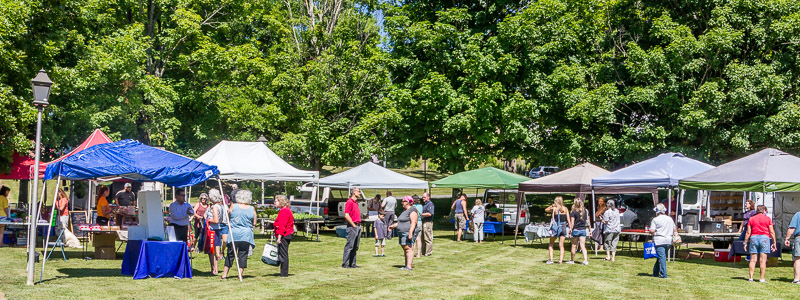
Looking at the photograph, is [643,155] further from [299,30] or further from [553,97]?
[299,30]

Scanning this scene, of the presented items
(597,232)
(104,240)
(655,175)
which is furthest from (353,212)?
(655,175)

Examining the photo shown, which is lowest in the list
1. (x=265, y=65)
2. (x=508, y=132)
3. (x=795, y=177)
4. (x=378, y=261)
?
(x=378, y=261)

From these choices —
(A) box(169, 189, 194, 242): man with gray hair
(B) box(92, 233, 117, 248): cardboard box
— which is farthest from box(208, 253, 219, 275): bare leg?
(B) box(92, 233, 117, 248): cardboard box

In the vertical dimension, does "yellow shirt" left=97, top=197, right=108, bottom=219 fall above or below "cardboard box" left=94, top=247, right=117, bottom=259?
above

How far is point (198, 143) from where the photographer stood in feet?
115

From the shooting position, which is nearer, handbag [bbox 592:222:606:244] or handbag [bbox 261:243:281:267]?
handbag [bbox 261:243:281:267]

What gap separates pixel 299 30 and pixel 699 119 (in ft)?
58.6

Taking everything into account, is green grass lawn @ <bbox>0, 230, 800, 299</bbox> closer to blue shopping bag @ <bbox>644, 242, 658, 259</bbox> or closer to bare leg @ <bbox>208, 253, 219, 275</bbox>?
bare leg @ <bbox>208, 253, 219, 275</bbox>

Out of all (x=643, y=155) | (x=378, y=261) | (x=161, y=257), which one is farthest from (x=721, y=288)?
(x=643, y=155)

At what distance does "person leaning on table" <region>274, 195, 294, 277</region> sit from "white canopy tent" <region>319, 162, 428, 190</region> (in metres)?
10.9

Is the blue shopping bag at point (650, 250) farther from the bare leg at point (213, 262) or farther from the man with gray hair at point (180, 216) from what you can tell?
the man with gray hair at point (180, 216)

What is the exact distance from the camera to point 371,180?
24.8 m

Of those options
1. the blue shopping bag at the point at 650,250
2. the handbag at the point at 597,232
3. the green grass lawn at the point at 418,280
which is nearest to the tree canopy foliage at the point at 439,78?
the handbag at the point at 597,232

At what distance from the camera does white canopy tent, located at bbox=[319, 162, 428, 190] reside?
2467 centimetres
